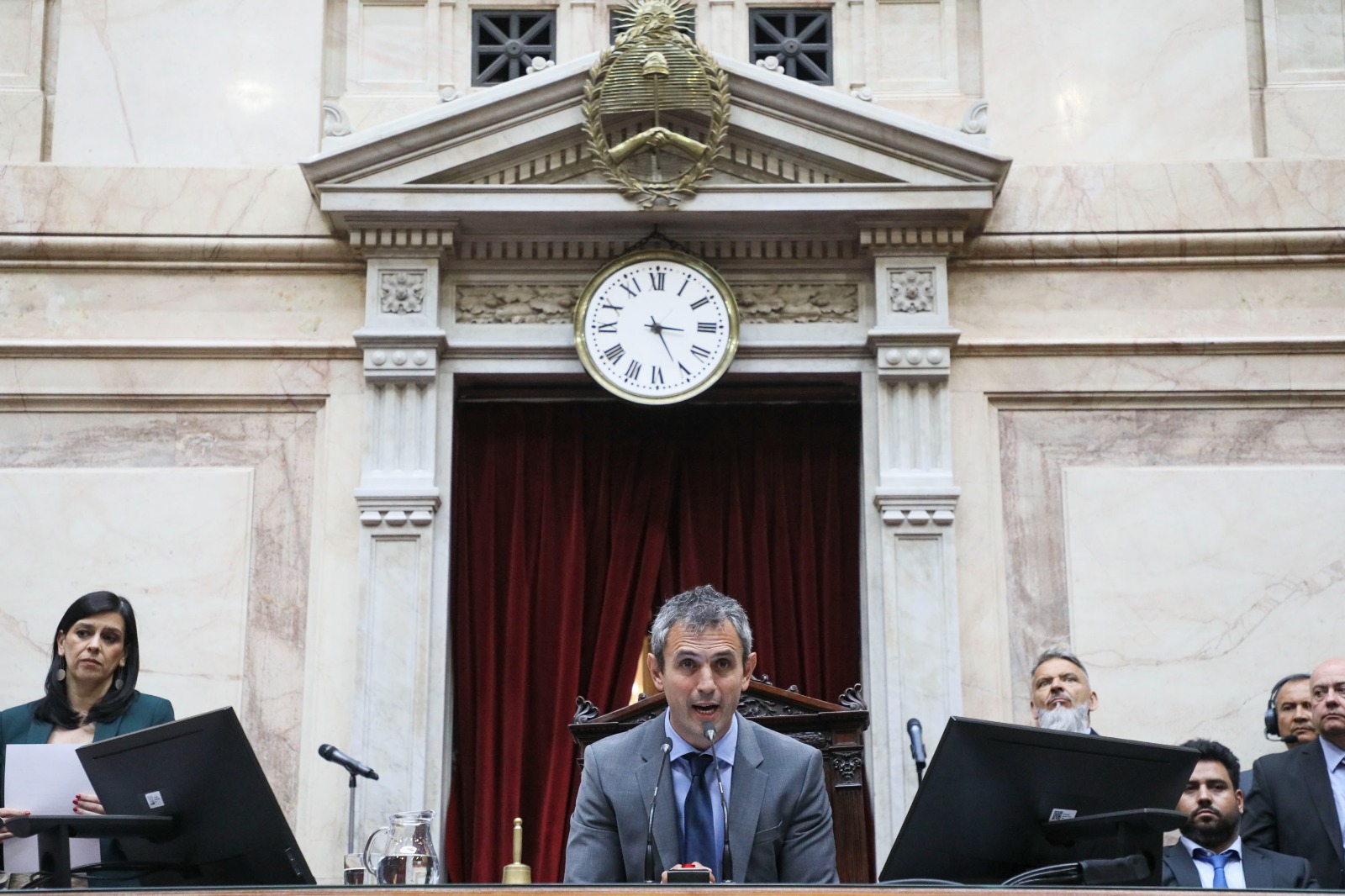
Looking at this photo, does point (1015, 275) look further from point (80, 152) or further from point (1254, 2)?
point (80, 152)

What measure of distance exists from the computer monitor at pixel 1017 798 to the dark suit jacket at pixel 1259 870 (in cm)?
187

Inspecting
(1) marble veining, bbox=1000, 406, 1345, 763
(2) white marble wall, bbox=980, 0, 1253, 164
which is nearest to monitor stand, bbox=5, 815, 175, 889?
(1) marble veining, bbox=1000, 406, 1345, 763

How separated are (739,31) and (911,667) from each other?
126 inches

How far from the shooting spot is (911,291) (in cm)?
781

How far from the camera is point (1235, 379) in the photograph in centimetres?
779

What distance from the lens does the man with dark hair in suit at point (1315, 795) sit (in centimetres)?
588

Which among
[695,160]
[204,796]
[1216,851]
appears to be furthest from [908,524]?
[204,796]

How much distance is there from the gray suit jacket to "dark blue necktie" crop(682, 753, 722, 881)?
40 millimetres

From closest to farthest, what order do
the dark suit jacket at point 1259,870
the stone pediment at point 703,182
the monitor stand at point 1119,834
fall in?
the monitor stand at point 1119,834 → the dark suit jacket at point 1259,870 → the stone pediment at point 703,182

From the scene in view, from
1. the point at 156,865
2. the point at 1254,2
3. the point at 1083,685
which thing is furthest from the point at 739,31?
the point at 156,865

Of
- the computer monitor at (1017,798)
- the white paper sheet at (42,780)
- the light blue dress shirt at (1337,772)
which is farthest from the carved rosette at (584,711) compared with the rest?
the computer monitor at (1017,798)

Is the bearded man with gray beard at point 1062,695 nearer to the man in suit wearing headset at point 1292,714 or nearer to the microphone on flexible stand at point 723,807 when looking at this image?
the man in suit wearing headset at point 1292,714

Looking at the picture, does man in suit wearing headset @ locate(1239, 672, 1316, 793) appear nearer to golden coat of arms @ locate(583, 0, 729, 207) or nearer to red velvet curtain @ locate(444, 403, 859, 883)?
red velvet curtain @ locate(444, 403, 859, 883)

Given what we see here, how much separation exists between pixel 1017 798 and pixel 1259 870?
222 cm
